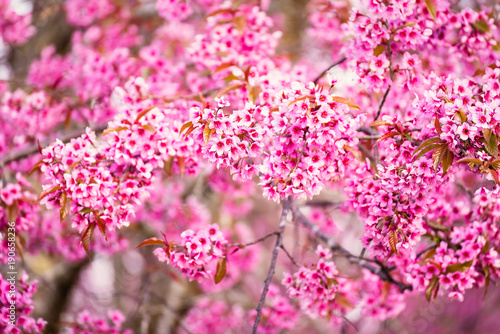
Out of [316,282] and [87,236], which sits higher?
[87,236]

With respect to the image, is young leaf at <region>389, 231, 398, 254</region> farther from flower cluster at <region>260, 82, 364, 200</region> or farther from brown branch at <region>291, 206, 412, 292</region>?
flower cluster at <region>260, 82, 364, 200</region>

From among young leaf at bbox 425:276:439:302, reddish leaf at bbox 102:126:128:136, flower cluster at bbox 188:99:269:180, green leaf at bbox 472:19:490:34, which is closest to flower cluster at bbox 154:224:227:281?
flower cluster at bbox 188:99:269:180

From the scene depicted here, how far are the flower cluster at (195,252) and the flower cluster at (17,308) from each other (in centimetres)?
108

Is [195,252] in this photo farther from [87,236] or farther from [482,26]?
[482,26]

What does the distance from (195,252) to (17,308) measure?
53.1 inches

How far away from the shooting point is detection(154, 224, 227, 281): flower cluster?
2209 millimetres

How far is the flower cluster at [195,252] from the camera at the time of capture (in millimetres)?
2209

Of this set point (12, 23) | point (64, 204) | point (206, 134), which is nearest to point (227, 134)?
point (206, 134)

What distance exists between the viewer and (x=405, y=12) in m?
2.33

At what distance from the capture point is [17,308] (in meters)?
2.65

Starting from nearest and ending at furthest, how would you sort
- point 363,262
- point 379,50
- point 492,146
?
point 492,146, point 379,50, point 363,262

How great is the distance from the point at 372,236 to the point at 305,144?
64cm

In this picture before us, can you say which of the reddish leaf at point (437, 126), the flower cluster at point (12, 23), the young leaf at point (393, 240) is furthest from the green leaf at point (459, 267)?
the flower cluster at point (12, 23)

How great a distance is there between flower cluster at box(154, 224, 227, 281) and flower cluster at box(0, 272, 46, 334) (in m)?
1.08
